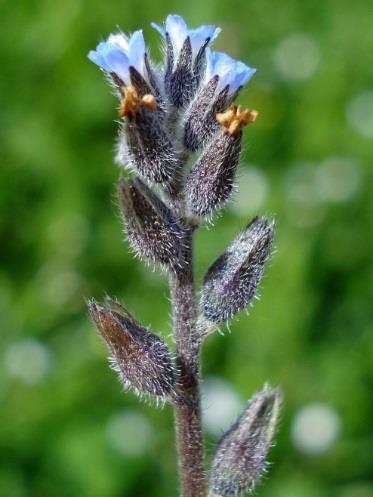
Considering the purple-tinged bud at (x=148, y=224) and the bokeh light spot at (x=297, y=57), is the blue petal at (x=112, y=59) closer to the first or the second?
the purple-tinged bud at (x=148, y=224)

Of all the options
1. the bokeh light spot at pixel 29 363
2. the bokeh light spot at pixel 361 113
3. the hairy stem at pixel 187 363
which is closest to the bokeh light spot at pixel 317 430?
the bokeh light spot at pixel 29 363

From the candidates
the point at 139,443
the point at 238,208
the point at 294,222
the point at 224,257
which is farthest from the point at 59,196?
the point at 224,257

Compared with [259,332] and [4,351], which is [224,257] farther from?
[4,351]

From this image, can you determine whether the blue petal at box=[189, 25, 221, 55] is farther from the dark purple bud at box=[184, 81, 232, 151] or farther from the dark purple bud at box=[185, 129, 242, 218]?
the dark purple bud at box=[185, 129, 242, 218]

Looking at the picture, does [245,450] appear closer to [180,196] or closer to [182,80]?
[180,196]

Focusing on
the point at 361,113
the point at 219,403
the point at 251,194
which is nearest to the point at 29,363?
the point at 219,403

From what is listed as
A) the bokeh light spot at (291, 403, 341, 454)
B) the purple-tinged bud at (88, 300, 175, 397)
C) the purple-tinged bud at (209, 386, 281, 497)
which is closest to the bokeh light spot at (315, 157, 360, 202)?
the bokeh light spot at (291, 403, 341, 454)
